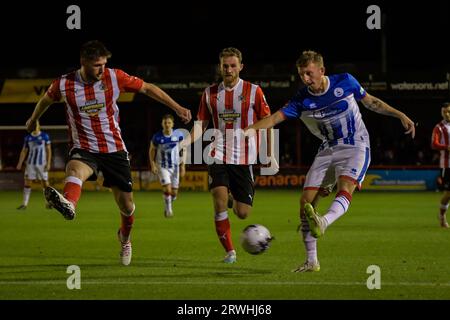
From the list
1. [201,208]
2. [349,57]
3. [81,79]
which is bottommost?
[201,208]

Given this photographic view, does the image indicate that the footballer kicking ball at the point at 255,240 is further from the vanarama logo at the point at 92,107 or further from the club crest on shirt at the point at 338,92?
the vanarama logo at the point at 92,107

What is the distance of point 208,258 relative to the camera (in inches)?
398

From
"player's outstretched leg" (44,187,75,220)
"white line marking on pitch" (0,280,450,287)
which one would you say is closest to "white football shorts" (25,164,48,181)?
"white line marking on pitch" (0,280,450,287)

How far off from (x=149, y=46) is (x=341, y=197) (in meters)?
33.8

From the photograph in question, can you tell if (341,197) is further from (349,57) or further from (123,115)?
(349,57)

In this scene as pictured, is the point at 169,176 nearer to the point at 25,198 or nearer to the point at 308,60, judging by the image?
the point at 25,198

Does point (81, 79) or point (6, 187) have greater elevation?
point (81, 79)

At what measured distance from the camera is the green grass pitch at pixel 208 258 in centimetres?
740


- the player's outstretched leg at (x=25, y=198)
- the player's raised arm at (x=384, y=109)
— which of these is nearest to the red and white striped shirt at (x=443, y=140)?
the player's raised arm at (x=384, y=109)

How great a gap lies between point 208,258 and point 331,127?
246cm

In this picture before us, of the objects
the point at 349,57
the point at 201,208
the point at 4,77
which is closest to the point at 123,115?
the point at 4,77

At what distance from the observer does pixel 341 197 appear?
27.6ft

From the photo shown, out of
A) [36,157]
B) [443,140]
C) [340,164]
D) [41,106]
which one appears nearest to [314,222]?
[340,164]

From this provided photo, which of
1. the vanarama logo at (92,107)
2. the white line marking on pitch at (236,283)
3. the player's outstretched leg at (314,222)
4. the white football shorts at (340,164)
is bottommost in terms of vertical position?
the white line marking on pitch at (236,283)
